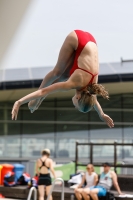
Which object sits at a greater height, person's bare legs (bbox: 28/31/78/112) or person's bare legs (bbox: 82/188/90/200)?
person's bare legs (bbox: 28/31/78/112)

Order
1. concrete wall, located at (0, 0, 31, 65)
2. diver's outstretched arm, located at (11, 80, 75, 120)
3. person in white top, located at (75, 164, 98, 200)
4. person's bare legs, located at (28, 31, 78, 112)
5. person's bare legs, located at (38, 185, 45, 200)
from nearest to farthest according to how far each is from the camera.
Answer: diver's outstretched arm, located at (11, 80, 75, 120), person's bare legs, located at (28, 31, 78, 112), concrete wall, located at (0, 0, 31, 65), person in white top, located at (75, 164, 98, 200), person's bare legs, located at (38, 185, 45, 200)

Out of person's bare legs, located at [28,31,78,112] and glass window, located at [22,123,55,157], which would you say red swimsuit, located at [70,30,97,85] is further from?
glass window, located at [22,123,55,157]

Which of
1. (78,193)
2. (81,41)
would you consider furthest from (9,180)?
(81,41)

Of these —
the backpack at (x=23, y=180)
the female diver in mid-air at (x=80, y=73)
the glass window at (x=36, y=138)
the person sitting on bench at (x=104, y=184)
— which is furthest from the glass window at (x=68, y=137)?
the female diver in mid-air at (x=80, y=73)

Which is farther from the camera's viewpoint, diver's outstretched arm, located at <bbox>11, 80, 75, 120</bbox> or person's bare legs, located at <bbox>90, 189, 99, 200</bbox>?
person's bare legs, located at <bbox>90, 189, 99, 200</bbox>

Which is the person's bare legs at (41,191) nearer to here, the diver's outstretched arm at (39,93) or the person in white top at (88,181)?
the person in white top at (88,181)

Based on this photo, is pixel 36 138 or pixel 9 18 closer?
pixel 9 18

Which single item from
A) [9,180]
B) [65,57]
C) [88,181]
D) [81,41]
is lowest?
[9,180]

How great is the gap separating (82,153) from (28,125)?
81.2 inches

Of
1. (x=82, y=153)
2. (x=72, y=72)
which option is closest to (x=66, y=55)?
(x=72, y=72)

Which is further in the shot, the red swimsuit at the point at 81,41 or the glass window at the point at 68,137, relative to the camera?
the glass window at the point at 68,137

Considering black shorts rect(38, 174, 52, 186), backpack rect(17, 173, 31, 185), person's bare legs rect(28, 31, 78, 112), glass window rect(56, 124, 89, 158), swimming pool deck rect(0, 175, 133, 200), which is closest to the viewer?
person's bare legs rect(28, 31, 78, 112)

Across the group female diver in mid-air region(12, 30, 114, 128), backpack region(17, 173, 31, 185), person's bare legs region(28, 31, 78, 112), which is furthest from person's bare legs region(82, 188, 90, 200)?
female diver in mid-air region(12, 30, 114, 128)

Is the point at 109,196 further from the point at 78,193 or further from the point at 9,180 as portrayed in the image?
the point at 9,180
